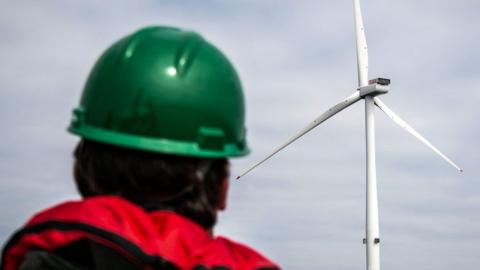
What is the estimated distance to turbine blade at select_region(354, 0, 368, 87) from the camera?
42.8m

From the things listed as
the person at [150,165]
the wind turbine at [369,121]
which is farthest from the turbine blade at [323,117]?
the person at [150,165]

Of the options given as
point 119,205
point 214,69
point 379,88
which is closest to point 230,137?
point 214,69

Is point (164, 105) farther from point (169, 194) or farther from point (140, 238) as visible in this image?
point (140, 238)

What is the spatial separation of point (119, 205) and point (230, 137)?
110 cm

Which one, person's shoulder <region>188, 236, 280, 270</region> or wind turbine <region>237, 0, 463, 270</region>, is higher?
wind turbine <region>237, 0, 463, 270</region>

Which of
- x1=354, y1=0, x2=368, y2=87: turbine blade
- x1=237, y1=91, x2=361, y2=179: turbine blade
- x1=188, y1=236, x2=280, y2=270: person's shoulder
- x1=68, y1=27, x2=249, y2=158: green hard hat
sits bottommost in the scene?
x1=188, y1=236, x2=280, y2=270: person's shoulder

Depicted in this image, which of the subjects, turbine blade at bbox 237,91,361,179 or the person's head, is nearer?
the person's head

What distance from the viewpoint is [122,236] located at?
339cm

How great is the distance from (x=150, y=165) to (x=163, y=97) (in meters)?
0.41

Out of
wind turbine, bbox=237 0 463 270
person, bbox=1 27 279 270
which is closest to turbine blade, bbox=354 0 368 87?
wind turbine, bbox=237 0 463 270

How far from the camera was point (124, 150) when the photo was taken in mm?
4000

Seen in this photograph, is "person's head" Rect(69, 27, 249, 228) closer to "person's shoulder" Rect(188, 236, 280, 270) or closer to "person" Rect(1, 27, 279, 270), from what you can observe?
"person" Rect(1, 27, 279, 270)

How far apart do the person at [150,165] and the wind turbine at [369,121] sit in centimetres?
3746

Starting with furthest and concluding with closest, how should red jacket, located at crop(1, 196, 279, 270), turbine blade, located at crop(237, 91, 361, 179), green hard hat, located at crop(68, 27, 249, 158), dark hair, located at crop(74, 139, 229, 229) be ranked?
1. turbine blade, located at crop(237, 91, 361, 179)
2. green hard hat, located at crop(68, 27, 249, 158)
3. dark hair, located at crop(74, 139, 229, 229)
4. red jacket, located at crop(1, 196, 279, 270)
